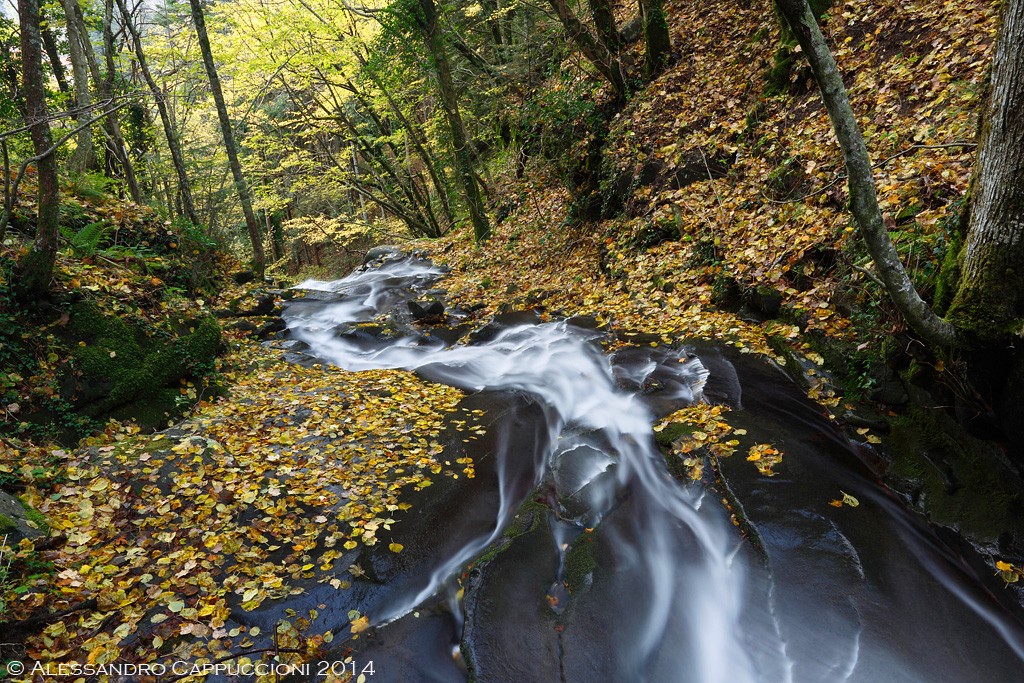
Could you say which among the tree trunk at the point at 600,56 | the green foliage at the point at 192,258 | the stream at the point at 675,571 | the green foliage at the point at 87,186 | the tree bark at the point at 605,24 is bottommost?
the stream at the point at 675,571

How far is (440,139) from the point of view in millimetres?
18344

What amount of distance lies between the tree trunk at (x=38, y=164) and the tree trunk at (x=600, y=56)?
8.82 metres

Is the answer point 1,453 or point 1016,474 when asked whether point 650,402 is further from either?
point 1,453

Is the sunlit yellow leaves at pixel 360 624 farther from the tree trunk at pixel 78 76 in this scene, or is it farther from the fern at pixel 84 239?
the tree trunk at pixel 78 76

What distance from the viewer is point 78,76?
10.2 meters

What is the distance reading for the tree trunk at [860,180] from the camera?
11.8ft

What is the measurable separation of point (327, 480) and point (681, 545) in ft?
12.7

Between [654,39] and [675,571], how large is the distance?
1130cm

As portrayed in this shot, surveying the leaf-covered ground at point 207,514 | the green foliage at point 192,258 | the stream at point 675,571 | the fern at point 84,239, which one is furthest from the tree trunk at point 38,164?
the stream at point 675,571

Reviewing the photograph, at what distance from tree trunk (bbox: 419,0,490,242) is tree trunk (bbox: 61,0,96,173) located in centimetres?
748

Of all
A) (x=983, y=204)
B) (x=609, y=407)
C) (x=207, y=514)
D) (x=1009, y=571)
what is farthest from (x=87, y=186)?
(x=1009, y=571)

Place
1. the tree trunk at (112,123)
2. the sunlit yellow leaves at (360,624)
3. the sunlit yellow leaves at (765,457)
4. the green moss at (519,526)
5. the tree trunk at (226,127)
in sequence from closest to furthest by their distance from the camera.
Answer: the sunlit yellow leaves at (360,624) < the green moss at (519,526) < the sunlit yellow leaves at (765,457) < the tree trunk at (112,123) < the tree trunk at (226,127)

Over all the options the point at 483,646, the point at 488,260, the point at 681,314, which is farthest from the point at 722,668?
the point at 488,260

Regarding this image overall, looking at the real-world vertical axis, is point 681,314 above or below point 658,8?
below
